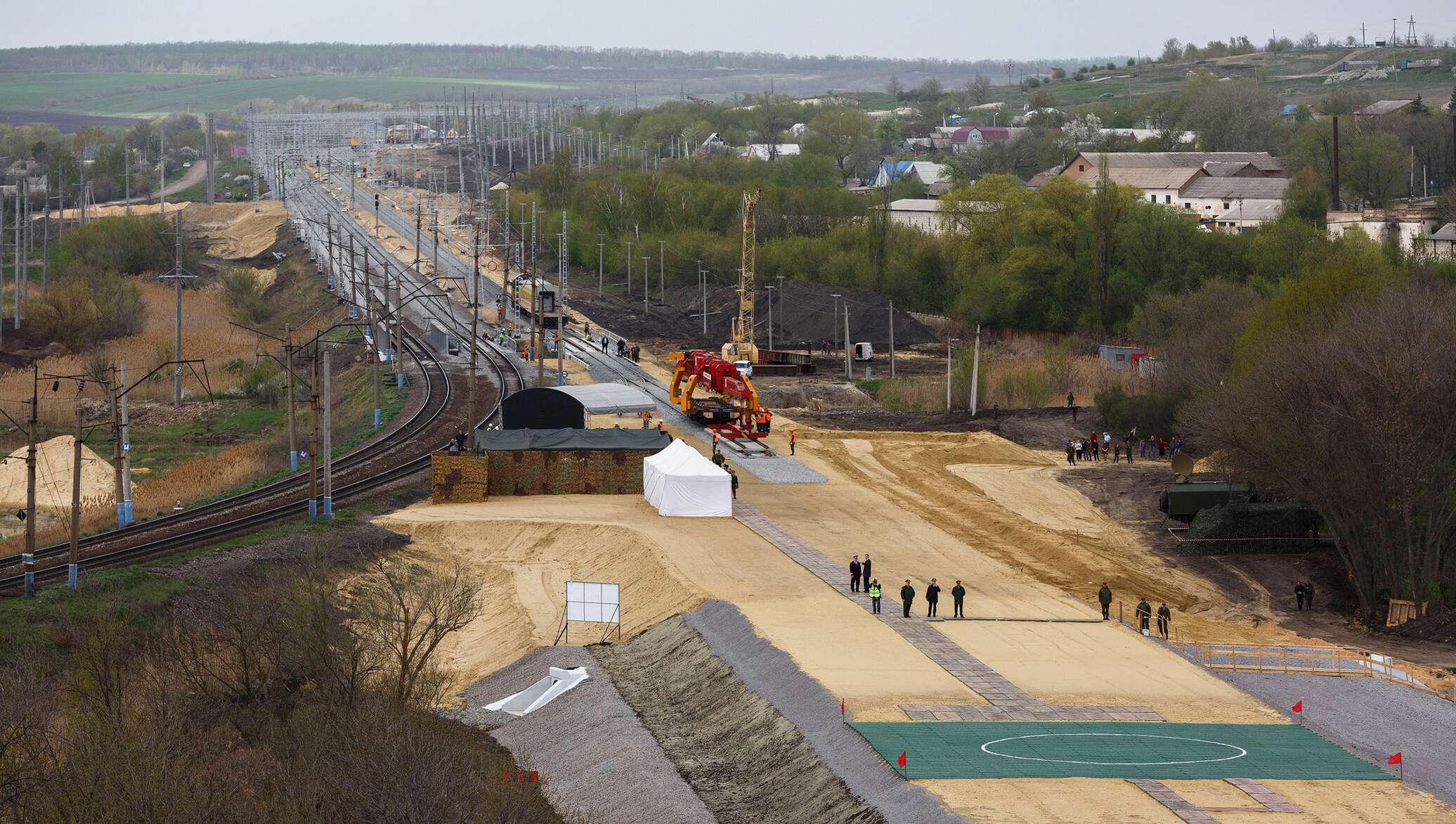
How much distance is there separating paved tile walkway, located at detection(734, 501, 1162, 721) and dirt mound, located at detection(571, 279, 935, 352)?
6135 cm

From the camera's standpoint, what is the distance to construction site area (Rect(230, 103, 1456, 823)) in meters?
32.0

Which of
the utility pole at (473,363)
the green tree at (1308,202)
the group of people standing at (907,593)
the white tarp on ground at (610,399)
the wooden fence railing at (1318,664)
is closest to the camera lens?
the wooden fence railing at (1318,664)

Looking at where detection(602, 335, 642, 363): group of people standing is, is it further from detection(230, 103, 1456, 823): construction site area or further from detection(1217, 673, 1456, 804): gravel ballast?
detection(1217, 673, 1456, 804): gravel ballast

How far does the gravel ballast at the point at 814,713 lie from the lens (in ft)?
97.3

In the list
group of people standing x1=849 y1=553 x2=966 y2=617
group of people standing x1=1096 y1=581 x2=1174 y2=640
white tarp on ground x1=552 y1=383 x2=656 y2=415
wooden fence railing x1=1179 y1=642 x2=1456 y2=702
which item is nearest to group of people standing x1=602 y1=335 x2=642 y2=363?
white tarp on ground x1=552 y1=383 x2=656 y2=415

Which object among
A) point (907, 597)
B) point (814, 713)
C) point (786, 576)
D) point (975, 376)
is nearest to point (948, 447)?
point (975, 376)

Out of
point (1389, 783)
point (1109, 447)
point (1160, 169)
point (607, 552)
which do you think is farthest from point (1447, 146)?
point (1389, 783)

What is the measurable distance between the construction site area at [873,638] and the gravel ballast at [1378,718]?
0.11m

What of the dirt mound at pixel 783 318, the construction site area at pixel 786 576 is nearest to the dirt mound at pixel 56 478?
the construction site area at pixel 786 576

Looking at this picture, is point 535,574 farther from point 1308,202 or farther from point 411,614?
point 1308,202

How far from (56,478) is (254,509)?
15183 millimetres

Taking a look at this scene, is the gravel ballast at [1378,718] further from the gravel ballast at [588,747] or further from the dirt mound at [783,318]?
the dirt mound at [783,318]

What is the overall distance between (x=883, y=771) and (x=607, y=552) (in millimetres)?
23938

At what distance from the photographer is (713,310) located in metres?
132
